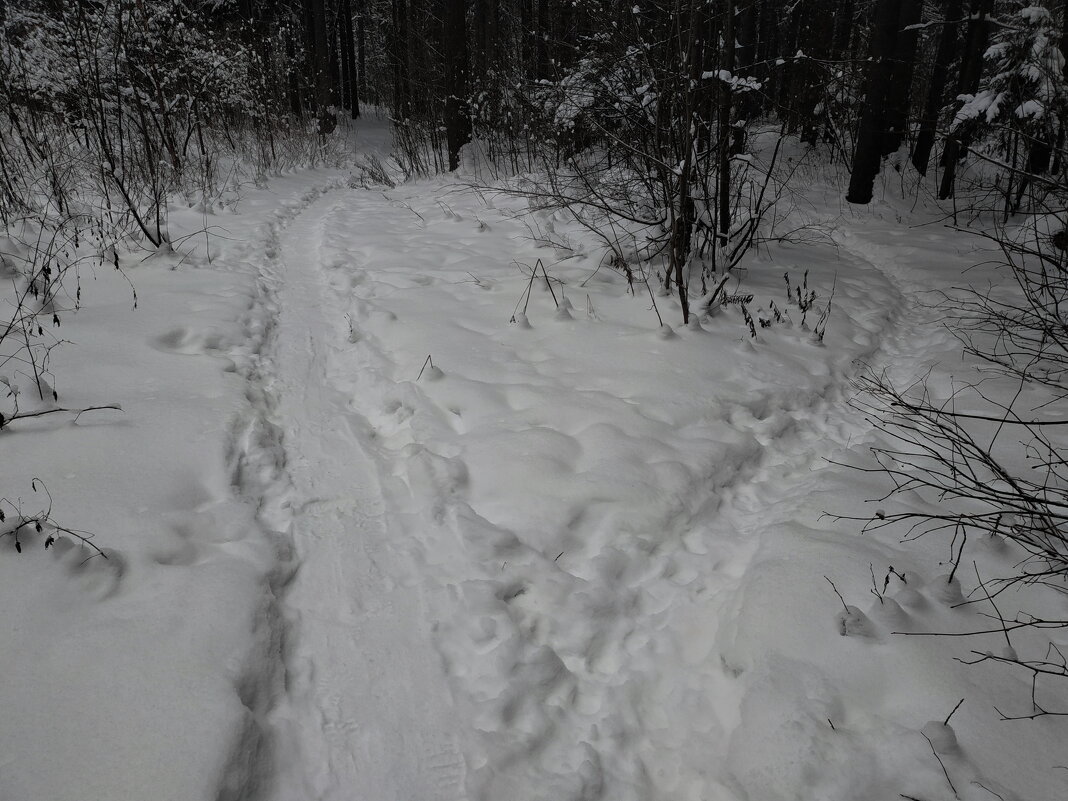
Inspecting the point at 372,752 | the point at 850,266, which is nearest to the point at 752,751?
the point at 372,752

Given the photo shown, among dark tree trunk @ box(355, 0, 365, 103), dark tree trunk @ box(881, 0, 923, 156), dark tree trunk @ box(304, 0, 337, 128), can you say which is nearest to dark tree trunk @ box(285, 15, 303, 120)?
dark tree trunk @ box(304, 0, 337, 128)

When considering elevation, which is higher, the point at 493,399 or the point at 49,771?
the point at 493,399

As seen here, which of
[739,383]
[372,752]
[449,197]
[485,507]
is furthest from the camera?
[449,197]

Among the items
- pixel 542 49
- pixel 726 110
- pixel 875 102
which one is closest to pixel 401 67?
pixel 542 49

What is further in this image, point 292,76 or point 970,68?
point 292,76

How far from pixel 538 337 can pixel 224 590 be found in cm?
219

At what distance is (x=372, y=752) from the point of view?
137 cm

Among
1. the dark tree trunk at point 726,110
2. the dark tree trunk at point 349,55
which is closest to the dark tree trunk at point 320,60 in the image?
the dark tree trunk at point 349,55

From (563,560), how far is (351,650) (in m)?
0.70

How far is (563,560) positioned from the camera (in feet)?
6.31

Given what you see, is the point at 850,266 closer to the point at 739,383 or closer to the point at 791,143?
the point at 739,383

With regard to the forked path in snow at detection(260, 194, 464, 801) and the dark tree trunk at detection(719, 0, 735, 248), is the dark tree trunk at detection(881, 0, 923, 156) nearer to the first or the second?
the dark tree trunk at detection(719, 0, 735, 248)

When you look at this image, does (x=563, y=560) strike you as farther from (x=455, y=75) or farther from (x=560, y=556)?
(x=455, y=75)

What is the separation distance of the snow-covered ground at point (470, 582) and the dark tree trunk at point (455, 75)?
297 inches
